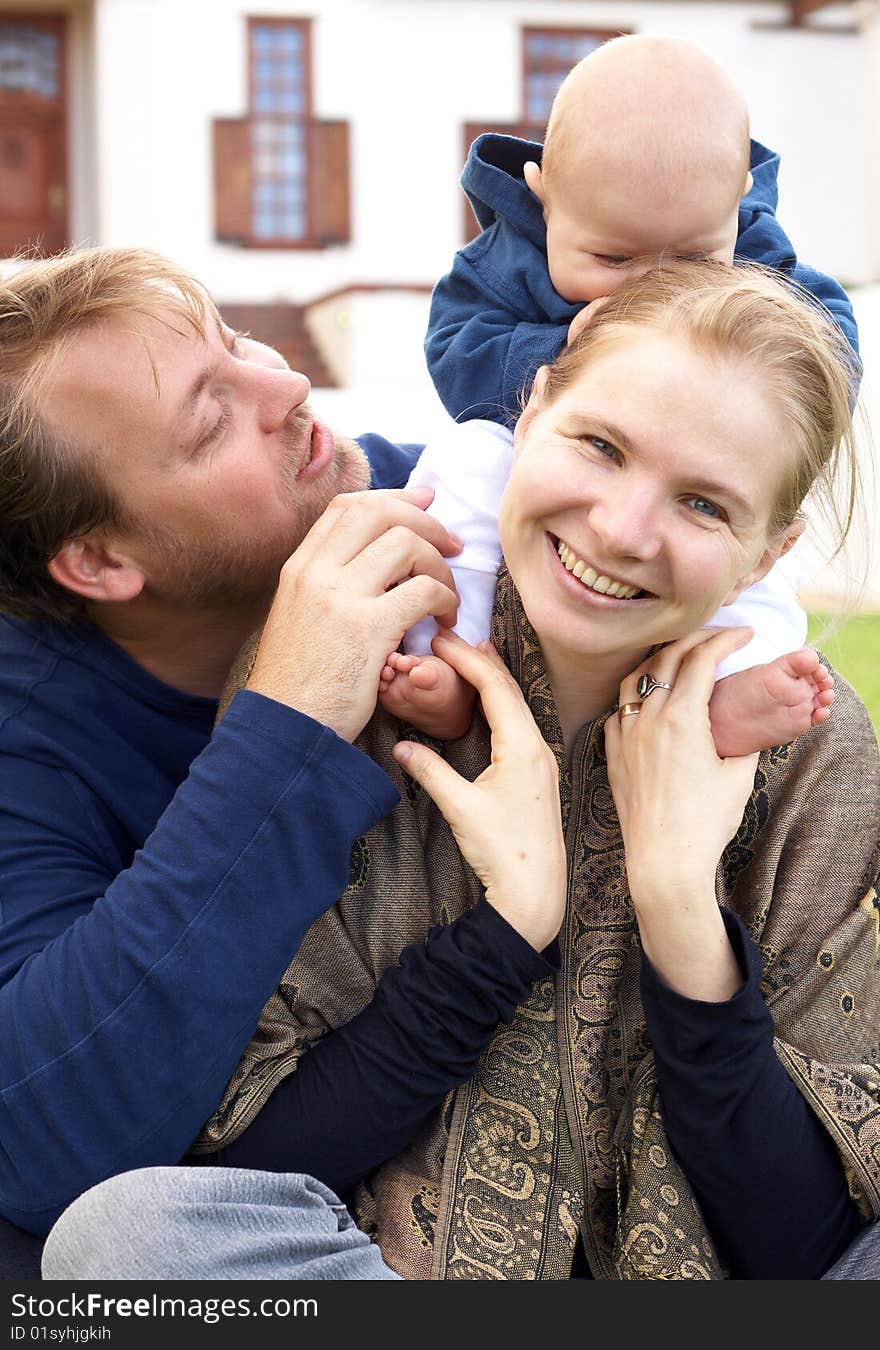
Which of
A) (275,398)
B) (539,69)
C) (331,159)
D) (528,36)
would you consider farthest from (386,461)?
(528,36)

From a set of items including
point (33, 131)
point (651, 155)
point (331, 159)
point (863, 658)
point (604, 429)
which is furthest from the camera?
point (33, 131)

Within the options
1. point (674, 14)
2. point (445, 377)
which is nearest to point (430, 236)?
point (674, 14)

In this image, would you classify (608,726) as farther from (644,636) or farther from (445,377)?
(445,377)

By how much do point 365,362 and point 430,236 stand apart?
3.71m

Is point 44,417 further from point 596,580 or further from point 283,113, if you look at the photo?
point 283,113

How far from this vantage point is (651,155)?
6.56ft

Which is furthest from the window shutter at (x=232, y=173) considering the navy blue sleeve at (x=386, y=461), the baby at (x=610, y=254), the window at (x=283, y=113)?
the baby at (x=610, y=254)

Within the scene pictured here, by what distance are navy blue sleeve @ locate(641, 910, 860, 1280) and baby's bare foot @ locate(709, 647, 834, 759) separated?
21 centimetres

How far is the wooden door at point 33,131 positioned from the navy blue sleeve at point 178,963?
15.4 m

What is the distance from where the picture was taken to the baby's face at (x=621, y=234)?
6.64ft

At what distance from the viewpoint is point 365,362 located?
42.6 feet

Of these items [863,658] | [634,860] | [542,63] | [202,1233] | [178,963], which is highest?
[542,63]

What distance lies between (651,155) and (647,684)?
681mm

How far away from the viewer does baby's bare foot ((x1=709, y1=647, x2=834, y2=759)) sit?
178cm
